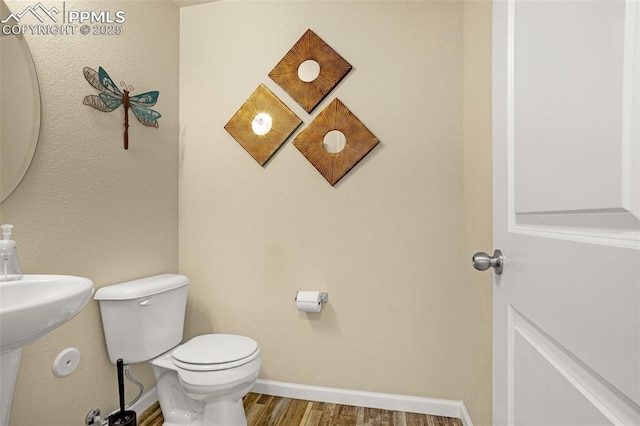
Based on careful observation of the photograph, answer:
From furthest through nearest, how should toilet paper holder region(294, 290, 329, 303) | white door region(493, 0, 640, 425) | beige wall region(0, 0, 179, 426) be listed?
toilet paper holder region(294, 290, 329, 303) → beige wall region(0, 0, 179, 426) → white door region(493, 0, 640, 425)

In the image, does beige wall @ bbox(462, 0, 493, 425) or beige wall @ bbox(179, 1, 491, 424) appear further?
beige wall @ bbox(179, 1, 491, 424)

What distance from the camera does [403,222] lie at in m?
1.97

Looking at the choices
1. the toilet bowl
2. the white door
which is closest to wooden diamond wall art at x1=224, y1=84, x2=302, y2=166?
the toilet bowl

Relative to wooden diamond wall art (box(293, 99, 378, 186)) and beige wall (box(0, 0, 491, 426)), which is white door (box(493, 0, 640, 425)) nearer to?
beige wall (box(0, 0, 491, 426))

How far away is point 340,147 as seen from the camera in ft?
6.67

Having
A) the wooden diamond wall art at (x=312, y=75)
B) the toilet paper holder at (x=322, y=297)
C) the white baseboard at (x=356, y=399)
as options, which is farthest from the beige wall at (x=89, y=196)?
the toilet paper holder at (x=322, y=297)

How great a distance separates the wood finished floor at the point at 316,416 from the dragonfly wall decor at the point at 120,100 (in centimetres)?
154

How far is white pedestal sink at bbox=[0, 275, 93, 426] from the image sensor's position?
31.2 inches

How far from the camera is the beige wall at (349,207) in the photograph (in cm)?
192

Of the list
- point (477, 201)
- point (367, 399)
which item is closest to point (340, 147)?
point (477, 201)

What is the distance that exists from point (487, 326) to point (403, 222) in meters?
0.72

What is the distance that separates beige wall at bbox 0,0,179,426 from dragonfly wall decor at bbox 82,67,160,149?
30 mm

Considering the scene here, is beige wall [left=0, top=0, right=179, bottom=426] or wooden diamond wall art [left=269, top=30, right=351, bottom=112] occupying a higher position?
wooden diamond wall art [left=269, top=30, right=351, bottom=112]

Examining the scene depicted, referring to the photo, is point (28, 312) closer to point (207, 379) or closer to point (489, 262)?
point (207, 379)
